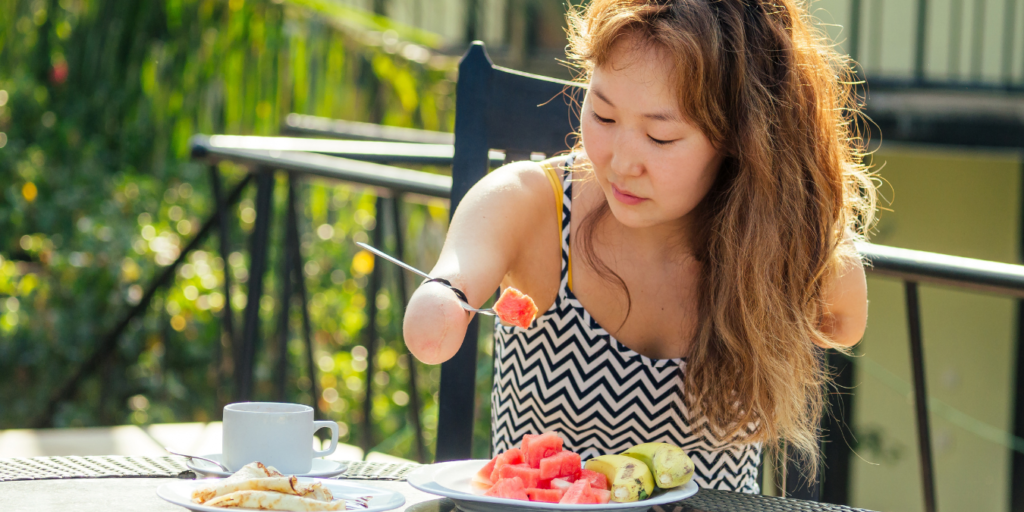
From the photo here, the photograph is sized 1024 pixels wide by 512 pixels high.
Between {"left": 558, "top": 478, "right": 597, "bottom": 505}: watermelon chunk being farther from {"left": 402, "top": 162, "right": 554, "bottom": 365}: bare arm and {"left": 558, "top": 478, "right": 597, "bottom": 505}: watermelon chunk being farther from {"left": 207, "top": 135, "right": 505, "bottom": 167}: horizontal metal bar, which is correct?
{"left": 207, "top": 135, "right": 505, "bottom": 167}: horizontal metal bar

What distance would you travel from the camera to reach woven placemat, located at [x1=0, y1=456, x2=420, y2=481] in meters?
1.08

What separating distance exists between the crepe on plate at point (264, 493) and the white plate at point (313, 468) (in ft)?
0.38

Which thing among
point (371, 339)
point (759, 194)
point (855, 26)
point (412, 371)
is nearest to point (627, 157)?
point (759, 194)

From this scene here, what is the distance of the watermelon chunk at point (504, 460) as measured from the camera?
3.29ft

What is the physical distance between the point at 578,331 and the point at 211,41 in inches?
104

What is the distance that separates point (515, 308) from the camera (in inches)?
44.8

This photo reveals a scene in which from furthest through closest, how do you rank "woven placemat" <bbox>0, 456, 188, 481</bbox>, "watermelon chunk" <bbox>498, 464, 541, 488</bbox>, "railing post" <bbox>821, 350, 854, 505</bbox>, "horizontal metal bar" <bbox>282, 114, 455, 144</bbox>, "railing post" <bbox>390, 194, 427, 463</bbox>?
1. "horizontal metal bar" <bbox>282, 114, 455, 144</bbox>
2. "railing post" <bbox>390, 194, 427, 463</bbox>
3. "railing post" <bbox>821, 350, 854, 505</bbox>
4. "woven placemat" <bbox>0, 456, 188, 481</bbox>
5. "watermelon chunk" <bbox>498, 464, 541, 488</bbox>

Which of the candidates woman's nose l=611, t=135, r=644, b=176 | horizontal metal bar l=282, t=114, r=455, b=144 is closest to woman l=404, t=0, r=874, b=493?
woman's nose l=611, t=135, r=644, b=176

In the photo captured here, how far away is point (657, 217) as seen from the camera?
1.31 meters

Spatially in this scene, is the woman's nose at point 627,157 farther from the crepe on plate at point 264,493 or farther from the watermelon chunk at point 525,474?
the crepe on plate at point 264,493

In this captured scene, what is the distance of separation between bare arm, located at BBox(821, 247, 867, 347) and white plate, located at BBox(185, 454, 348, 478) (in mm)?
760

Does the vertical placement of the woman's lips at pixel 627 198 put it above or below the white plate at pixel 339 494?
above

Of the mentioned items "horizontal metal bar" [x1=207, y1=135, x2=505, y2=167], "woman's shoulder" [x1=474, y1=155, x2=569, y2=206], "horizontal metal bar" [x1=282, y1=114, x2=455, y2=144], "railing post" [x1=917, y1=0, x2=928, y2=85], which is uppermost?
"railing post" [x1=917, y1=0, x2=928, y2=85]

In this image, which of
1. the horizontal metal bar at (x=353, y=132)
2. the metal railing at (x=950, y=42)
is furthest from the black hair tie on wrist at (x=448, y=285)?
the metal railing at (x=950, y=42)
